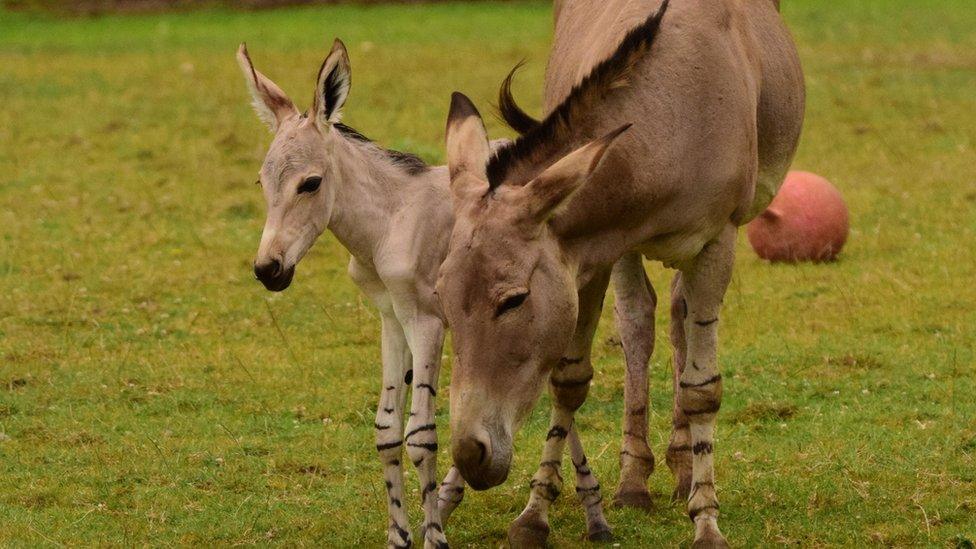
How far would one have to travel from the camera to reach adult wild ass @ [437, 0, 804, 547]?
5152 mm

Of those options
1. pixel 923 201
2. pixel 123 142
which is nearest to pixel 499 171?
pixel 923 201

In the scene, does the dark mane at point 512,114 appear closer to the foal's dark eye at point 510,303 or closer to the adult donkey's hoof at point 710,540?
the foal's dark eye at point 510,303

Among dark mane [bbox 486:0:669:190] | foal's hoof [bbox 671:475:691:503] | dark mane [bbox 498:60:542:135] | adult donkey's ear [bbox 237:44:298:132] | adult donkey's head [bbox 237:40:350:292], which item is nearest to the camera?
dark mane [bbox 486:0:669:190]

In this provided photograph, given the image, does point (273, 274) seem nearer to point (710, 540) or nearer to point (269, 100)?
point (269, 100)

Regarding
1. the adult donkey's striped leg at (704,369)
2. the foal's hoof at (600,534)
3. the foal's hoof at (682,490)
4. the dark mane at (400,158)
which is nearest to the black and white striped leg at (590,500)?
the foal's hoof at (600,534)

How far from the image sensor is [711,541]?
6438 mm

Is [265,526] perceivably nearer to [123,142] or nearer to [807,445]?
[807,445]

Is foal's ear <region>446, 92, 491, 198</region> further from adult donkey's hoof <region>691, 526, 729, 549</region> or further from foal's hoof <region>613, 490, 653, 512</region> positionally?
foal's hoof <region>613, 490, 653, 512</region>

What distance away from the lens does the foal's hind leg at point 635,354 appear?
7.42 metres

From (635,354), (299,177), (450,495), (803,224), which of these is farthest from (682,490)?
(803,224)

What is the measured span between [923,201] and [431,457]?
842 centimetres

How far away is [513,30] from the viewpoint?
83.3ft

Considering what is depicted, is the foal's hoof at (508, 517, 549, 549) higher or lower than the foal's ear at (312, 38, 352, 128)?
lower

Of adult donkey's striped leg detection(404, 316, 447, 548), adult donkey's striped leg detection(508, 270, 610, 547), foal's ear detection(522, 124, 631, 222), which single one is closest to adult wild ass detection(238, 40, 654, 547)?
adult donkey's striped leg detection(404, 316, 447, 548)
